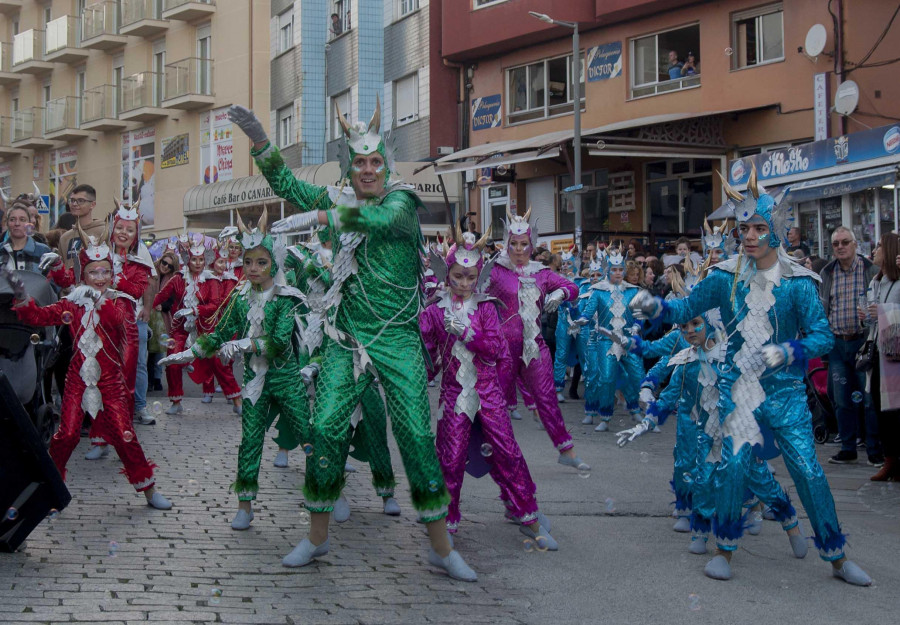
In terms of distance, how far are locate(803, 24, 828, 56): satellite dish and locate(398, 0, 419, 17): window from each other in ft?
41.3

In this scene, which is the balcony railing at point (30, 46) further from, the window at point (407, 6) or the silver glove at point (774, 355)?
the silver glove at point (774, 355)

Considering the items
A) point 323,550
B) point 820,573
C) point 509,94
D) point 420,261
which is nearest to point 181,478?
point 323,550

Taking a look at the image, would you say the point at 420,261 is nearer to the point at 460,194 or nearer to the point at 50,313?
the point at 50,313

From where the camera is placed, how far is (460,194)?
29.1 metres

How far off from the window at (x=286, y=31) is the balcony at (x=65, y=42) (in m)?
11.5

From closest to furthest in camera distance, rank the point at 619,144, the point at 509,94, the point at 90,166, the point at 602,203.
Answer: the point at 619,144 < the point at 602,203 < the point at 509,94 < the point at 90,166

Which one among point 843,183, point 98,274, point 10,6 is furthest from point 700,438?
point 10,6

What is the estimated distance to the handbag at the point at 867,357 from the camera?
9.18 meters

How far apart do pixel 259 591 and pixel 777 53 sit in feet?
61.0

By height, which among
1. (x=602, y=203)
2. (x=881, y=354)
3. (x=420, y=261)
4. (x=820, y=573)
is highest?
(x=602, y=203)

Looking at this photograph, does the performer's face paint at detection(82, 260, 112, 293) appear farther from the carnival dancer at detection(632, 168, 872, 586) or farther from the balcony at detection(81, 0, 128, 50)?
the balcony at detection(81, 0, 128, 50)

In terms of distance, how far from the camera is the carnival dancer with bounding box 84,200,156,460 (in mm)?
7777

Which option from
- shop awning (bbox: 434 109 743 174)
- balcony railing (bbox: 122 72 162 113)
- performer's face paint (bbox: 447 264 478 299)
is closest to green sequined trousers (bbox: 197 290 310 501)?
performer's face paint (bbox: 447 264 478 299)

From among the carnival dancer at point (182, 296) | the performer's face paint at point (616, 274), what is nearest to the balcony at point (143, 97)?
the carnival dancer at point (182, 296)
